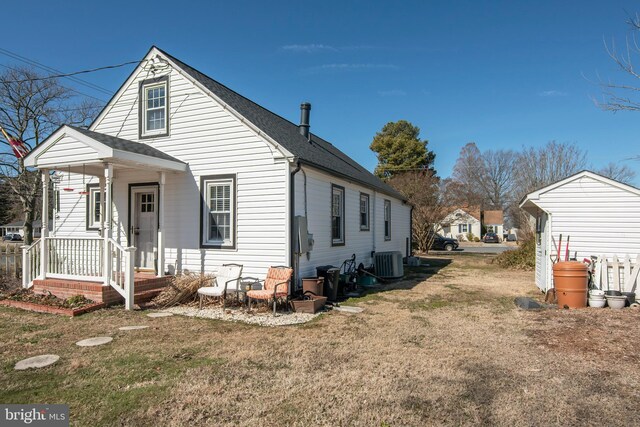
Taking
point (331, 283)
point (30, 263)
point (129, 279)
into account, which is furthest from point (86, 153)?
point (331, 283)

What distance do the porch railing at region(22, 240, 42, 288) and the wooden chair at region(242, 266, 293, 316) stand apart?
5130 mm

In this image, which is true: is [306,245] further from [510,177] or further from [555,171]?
[510,177]

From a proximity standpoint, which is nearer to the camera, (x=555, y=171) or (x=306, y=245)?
(x=306, y=245)

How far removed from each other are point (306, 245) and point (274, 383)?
16.3 feet

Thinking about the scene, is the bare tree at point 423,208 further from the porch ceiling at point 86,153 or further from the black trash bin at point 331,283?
the porch ceiling at point 86,153

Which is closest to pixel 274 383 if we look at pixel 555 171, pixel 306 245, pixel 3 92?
pixel 306 245

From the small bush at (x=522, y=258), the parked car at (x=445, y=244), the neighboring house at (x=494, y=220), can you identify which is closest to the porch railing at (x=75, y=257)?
the small bush at (x=522, y=258)

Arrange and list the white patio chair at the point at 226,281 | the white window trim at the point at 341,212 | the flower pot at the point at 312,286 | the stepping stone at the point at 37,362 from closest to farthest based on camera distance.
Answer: the stepping stone at the point at 37,362, the white patio chair at the point at 226,281, the flower pot at the point at 312,286, the white window trim at the point at 341,212

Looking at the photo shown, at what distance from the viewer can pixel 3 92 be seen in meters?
20.0

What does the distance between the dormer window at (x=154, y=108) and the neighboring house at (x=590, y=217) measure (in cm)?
989

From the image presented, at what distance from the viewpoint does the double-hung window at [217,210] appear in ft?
31.9

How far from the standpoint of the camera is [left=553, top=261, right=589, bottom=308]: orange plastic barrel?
28.1 feet

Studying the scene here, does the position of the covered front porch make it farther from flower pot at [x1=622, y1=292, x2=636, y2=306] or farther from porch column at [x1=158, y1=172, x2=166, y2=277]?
flower pot at [x1=622, y1=292, x2=636, y2=306]

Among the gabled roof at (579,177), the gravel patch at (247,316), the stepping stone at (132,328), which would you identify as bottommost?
the gravel patch at (247,316)
